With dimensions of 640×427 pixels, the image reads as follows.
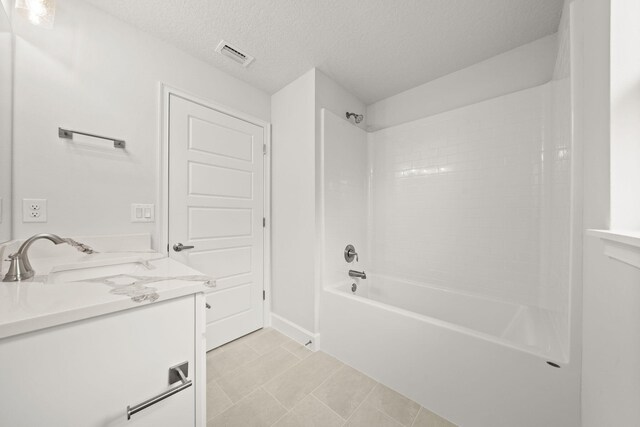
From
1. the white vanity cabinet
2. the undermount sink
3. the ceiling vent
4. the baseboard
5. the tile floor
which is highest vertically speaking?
the ceiling vent

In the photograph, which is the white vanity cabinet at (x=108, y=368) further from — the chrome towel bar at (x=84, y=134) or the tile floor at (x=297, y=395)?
the chrome towel bar at (x=84, y=134)

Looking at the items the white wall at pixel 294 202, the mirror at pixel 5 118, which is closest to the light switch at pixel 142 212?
the mirror at pixel 5 118

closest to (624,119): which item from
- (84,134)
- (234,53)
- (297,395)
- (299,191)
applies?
(299,191)

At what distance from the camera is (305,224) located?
1.97 m

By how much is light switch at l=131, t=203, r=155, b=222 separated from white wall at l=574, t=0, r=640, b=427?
2.22 meters

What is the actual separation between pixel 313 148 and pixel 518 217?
1.69 meters

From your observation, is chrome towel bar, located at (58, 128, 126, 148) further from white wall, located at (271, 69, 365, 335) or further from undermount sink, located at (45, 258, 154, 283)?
white wall, located at (271, 69, 365, 335)

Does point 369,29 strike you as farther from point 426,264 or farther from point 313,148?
point 426,264

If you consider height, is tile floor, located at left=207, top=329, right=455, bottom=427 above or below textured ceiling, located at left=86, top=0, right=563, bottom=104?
below

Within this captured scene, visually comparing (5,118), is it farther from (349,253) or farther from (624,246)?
(624,246)

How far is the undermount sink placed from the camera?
100 centimetres

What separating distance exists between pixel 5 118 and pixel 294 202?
66.1 inches

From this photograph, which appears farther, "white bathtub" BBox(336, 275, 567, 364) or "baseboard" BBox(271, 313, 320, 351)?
"baseboard" BBox(271, 313, 320, 351)

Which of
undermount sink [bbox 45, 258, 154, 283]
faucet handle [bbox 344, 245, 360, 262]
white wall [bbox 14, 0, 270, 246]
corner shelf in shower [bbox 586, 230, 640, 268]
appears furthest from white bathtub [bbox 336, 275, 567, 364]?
white wall [bbox 14, 0, 270, 246]
